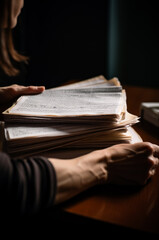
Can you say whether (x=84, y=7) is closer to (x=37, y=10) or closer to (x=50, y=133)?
(x=37, y=10)

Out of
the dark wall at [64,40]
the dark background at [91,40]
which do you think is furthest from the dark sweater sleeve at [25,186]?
the dark wall at [64,40]

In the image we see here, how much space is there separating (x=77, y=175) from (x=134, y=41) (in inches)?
87.9

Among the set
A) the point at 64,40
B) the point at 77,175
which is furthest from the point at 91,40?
the point at 77,175

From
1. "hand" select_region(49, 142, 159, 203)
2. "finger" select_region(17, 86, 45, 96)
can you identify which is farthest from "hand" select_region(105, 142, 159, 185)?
"finger" select_region(17, 86, 45, 96)

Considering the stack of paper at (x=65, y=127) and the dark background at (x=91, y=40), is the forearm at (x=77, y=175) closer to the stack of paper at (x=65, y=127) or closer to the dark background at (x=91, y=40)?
the stack of paper at (x=65, y=127)

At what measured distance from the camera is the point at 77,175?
446 millimetres

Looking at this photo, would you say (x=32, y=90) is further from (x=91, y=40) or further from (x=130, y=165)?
(x=91, y=40)

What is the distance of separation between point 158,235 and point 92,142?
245 mm

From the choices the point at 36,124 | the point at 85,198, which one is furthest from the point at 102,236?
the point at 36,124

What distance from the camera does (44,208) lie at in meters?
0.41

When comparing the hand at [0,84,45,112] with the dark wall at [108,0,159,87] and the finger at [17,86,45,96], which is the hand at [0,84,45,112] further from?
the dark wall at [108,0,159,87]

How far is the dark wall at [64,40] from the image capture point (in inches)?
90.6

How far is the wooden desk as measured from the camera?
40cm

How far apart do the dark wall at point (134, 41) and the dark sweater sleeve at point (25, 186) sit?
87.7 inches
